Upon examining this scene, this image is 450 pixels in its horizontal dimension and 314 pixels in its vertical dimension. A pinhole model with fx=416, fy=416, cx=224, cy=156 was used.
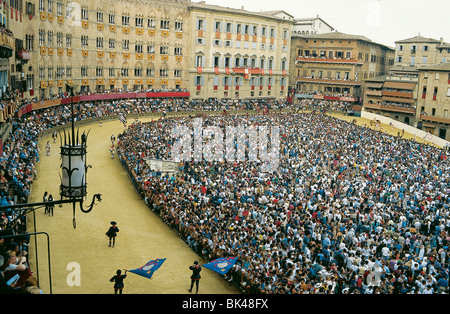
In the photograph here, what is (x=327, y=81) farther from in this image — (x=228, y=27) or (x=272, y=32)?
(x=228, y=27)

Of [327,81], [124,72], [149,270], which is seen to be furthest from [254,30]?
[149,270]

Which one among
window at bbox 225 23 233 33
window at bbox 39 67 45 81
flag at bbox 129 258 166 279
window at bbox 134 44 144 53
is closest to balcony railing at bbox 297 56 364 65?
window at bbox 225 23 233 33

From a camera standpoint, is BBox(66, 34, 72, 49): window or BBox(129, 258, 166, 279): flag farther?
BBox(66, 34, 72, 49): window

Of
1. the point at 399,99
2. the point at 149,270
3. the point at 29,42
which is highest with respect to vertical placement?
the point at 29,42

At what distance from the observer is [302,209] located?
23.5 meters

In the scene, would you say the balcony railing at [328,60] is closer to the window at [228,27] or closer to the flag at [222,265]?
the window at [228,27]

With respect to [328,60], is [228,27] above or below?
above

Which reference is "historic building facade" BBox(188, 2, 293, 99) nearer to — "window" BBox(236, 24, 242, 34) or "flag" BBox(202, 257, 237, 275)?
"window" BBox(236, 24, 242, 34)

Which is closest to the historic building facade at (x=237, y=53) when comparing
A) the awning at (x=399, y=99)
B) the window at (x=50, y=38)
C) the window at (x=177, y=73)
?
the window at (x=177, y=73)

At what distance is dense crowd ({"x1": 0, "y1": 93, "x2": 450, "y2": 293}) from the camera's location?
1625cm

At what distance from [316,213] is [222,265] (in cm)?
726

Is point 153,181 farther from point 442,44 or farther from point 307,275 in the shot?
point 442,44

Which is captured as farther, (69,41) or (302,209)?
(69,41)

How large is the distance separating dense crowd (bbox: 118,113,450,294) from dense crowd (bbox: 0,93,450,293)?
6cm
